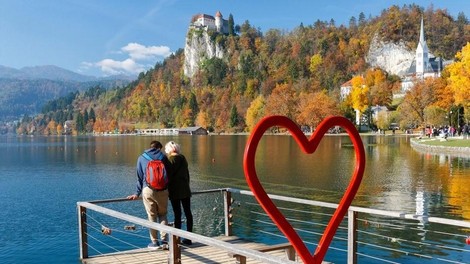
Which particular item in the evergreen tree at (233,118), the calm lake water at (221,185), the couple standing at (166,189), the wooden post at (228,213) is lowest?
the calm lake water at (221,185)

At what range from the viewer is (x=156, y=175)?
905 centimetres

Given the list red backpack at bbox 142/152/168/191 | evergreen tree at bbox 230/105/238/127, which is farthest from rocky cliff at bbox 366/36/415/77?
red backpack at bbox 142/152/168/191

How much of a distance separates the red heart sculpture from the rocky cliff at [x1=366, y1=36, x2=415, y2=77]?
179699 mm

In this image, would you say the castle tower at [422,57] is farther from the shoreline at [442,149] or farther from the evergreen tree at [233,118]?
the shoreline at [442,149]

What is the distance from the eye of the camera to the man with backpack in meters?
9.05

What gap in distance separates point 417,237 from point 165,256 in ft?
36.1

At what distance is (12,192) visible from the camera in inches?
1282

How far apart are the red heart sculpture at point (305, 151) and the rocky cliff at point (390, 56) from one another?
17970 cm

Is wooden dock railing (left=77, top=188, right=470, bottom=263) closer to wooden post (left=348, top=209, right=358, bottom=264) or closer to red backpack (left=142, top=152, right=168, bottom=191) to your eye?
wooden post (left=348, top=209, right=358, bottom=264)

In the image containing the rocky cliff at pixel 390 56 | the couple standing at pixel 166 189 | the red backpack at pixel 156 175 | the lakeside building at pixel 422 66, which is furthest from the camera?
the rocky cliff at pixel 390 56

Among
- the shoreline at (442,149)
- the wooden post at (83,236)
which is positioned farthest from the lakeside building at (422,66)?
the wooden post at (83,236)

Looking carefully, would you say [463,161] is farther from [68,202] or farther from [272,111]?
[272,111]

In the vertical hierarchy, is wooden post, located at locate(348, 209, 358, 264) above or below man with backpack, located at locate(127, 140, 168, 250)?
below

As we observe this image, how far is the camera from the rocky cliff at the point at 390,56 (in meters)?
177
